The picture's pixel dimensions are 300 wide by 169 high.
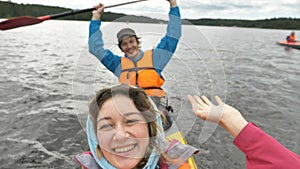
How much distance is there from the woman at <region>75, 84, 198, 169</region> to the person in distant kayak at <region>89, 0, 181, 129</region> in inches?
33.8

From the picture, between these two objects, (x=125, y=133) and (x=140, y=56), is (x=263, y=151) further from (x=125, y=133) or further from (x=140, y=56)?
(x=140, y=56)

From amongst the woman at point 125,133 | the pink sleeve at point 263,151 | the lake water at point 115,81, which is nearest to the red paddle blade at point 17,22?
the lake water at point 115,81

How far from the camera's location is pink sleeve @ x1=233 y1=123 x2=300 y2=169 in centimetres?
108

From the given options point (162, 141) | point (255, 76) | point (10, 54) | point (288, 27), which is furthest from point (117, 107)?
point (288, 27)

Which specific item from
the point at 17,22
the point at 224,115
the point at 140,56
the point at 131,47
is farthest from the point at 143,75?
the point at 224,115

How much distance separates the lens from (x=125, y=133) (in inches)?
63.1

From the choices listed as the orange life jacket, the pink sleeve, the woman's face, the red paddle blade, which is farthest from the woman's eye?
the red paddle blade

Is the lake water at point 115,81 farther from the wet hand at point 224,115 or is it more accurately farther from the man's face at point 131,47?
the wet hand at point 224,115

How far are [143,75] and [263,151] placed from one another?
263 centimetres

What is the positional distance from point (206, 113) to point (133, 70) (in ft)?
7.41

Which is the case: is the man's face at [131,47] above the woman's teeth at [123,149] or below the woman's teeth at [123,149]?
above

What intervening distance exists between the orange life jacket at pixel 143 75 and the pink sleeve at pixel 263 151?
7.60ft

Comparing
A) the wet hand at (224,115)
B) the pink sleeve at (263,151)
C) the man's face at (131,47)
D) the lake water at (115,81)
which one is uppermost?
the man's face at (131,47)

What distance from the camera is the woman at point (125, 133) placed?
1.63m
